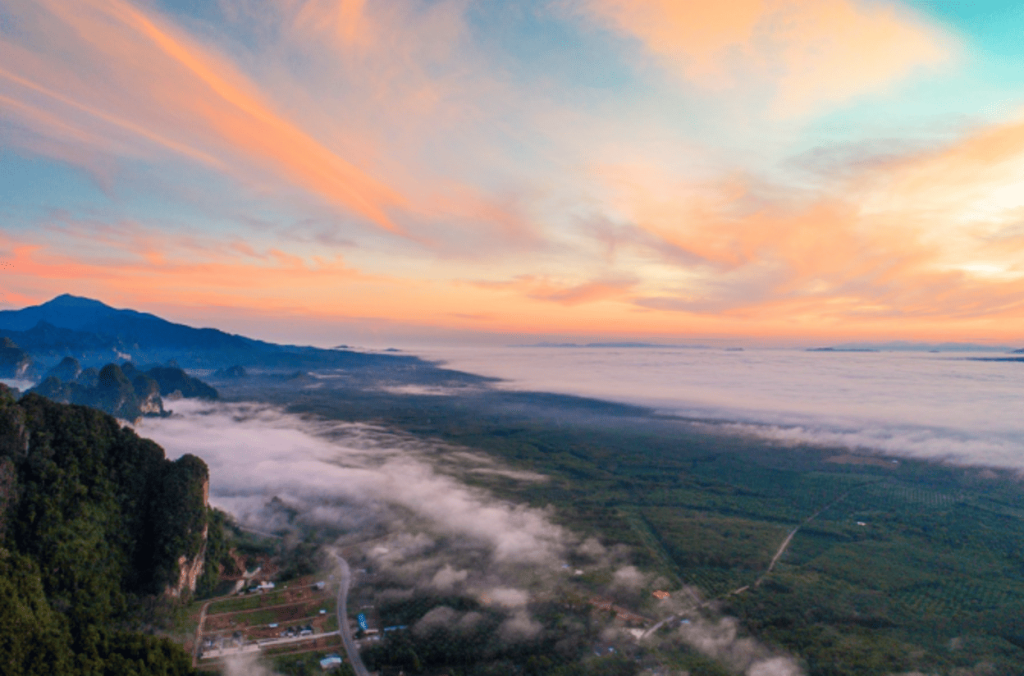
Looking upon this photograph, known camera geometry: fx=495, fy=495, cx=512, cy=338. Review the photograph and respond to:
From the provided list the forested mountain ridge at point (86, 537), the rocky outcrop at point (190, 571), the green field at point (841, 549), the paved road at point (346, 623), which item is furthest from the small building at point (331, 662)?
the green field at point (841, 549)

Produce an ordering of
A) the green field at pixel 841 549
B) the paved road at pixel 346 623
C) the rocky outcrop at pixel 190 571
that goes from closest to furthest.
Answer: the paved road at pixel 346 623, the rocky outcrop at pixel 190 571, the green field at pixel 841 549

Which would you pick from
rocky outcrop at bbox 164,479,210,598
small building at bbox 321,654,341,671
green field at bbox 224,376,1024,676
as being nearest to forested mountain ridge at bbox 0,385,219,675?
rocky outcrop at bbox 164,479,210,598

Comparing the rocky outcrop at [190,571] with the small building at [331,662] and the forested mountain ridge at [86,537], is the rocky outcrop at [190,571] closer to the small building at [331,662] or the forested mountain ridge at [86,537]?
the forested mountain ridge at [86,537]

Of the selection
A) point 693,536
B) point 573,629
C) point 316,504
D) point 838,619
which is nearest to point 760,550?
point 693,536

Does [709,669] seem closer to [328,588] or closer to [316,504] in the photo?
[328,588]

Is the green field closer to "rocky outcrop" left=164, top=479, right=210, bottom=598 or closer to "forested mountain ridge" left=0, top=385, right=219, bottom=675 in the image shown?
"rocky outcrop" left=164, top=479, right=210, bottom=598
